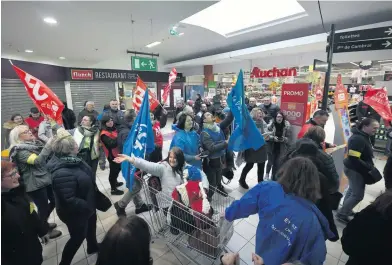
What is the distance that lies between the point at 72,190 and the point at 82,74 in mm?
10458

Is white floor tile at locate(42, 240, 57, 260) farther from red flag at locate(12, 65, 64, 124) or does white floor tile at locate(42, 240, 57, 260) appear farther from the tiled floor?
red flag at locate(12, 65, 64, 124)

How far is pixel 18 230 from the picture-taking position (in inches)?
59.8

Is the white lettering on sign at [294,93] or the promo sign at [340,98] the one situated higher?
the white lettering on sign at [294,93]

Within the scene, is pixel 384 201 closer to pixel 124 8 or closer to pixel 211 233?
pixel 211 233

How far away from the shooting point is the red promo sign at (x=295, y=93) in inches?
148

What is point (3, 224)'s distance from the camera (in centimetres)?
144

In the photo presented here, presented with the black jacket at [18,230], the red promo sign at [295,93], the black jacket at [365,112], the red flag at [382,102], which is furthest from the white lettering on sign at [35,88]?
the black jacket at [365,112]

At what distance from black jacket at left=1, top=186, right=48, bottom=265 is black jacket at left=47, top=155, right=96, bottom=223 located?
22 cm

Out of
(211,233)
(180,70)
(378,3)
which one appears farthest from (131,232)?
(180,70)

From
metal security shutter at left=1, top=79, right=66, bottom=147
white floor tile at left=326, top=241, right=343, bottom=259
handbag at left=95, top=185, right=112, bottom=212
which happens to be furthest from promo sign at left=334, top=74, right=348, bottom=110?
metal security shutter at left=1, top=79, right=66, bottom=147

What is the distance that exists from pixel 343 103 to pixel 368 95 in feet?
6.09

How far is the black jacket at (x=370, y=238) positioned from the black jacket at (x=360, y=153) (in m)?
1.68

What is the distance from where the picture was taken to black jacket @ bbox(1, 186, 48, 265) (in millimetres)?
1461

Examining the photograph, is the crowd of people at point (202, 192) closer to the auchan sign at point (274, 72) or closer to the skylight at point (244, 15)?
the skylight at point (244, 15)
